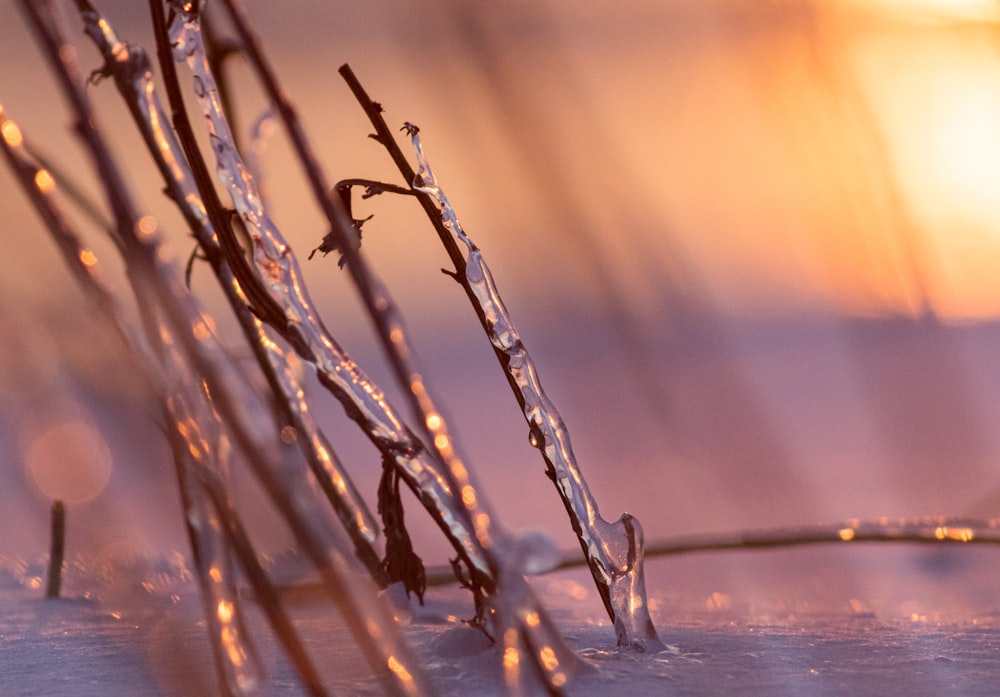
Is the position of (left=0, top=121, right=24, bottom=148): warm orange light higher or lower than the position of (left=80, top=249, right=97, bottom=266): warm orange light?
higher

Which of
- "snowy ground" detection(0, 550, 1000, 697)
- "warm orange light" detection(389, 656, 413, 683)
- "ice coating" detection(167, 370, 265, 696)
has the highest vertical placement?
"ice coating" detection(167, 370, 265, 696)

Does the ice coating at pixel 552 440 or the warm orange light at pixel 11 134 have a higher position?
the warm orange light at pixel 11 134

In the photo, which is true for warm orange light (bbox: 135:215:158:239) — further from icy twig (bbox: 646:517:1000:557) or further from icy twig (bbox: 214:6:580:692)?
icy twig (bbox: 646:517:1000:557)

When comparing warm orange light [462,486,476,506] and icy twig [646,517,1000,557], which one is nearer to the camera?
warm orange light [462,486,476,506]

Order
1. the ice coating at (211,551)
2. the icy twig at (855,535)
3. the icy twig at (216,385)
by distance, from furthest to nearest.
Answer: the icy twig at (855,535) < the ice coating at (211,551) < the icy twig at (216,385)

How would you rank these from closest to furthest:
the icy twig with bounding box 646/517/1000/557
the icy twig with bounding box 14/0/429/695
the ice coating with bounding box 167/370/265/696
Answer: the icy twig with bounding box 14/0/429/695 < the ice coating with bounding box 167/370/265/696 < the icy twig with bounding box 646/517/1000/557

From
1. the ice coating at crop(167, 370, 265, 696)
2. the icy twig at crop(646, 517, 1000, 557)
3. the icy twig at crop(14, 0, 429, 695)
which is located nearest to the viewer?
the icy twig at crop(14, 0, 429, 695)

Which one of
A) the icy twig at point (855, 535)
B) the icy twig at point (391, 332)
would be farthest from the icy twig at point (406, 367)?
the icy twig at point (855, 535)

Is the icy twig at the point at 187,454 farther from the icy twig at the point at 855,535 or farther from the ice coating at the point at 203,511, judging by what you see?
the icy twig at the point at 855,535

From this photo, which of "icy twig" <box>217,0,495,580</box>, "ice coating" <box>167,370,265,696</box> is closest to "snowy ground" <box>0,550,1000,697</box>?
"ice coating" <box>167,370,265,696</box>
